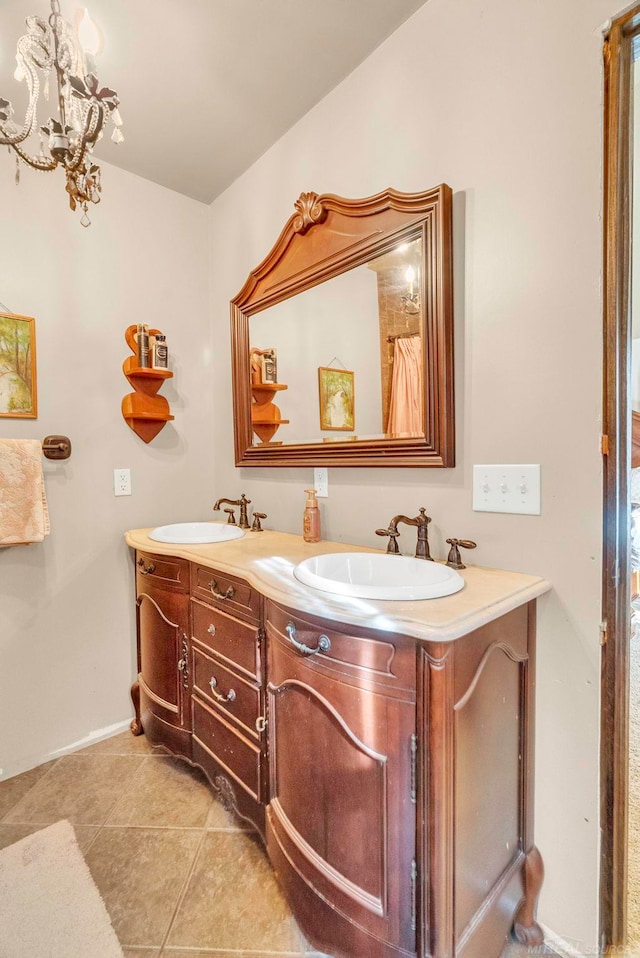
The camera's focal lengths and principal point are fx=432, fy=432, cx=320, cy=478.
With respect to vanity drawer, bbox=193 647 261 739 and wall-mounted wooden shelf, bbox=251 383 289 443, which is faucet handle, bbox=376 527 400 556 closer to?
vanity drawer, bbox=193 647 261 739

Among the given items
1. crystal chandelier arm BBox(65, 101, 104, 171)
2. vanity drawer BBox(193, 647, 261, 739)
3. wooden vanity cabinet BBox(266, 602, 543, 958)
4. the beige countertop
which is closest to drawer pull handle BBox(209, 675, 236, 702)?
vanity drawer BBox(193, 647, 261, 739)

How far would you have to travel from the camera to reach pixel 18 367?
171 centimetres

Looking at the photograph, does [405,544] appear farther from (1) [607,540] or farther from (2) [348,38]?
(2) [348,38]

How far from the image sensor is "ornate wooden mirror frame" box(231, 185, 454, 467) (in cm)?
126

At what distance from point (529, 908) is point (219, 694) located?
99cm

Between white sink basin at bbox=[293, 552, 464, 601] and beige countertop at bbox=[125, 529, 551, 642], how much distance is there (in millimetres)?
17

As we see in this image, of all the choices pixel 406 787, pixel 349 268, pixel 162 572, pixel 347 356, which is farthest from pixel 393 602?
pixel 349 268

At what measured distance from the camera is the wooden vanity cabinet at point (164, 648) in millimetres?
1605

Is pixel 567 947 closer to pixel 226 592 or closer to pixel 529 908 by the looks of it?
pixel 529 908

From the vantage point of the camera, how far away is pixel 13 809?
154cm

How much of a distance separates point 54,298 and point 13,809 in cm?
195

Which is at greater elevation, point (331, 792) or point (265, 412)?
point (265, 412)

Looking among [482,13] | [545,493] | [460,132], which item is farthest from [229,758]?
[482,13]

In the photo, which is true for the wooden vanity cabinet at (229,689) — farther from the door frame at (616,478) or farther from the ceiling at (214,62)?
the ceiling at (214,62)
